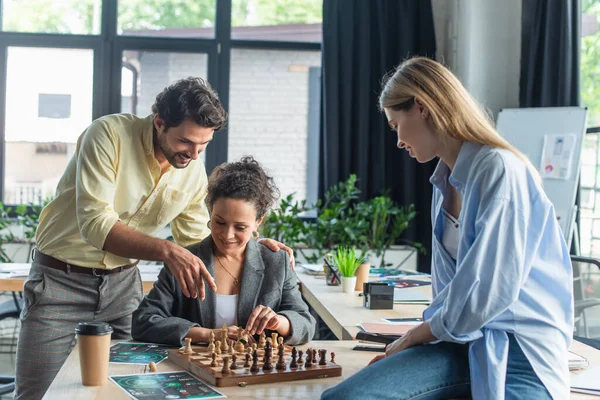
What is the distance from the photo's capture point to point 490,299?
1.45 meters

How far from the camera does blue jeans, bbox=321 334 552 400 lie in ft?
4.69

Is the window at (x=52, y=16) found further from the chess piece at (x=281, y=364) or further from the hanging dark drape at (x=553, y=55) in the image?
the chess piece at (x=281, y=364)

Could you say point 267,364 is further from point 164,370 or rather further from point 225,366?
point 164,370

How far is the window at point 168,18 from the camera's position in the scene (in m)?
5.93

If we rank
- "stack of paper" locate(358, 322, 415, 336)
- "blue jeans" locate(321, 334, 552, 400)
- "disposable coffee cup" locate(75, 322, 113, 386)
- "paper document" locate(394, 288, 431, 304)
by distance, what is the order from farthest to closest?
"paper document" locate(394, 288, 431, 304) < "stack of paper" locate(358, 322, 415, 336) < "disposable coffee cup" locate(75, 322, 113, 386) < "blue jeans" locate(321, 334, 552, 400)

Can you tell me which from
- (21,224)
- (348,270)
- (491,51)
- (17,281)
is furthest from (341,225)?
(17,281)

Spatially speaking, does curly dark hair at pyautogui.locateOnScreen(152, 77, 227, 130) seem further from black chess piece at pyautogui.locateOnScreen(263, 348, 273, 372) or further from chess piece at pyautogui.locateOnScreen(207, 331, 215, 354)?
black chess piece at pyautogui.locateOnScreen(263, 348, 273, 372)

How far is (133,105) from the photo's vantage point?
5.95m

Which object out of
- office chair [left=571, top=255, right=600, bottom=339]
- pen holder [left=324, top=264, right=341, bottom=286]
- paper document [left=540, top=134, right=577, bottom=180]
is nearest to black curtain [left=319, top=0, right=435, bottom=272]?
paper document [left=540, top=134, right=577, bottom=180]

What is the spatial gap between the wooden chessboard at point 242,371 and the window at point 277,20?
4.64m

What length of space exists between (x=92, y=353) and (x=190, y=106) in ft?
3.14

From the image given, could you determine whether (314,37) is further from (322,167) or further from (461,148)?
(461,148)

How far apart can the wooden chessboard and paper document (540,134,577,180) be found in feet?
11.4

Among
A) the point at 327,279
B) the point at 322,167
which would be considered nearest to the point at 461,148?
the point at 327,279
